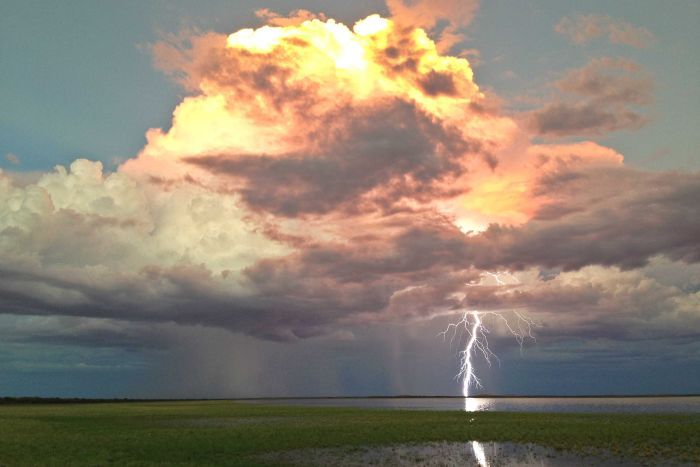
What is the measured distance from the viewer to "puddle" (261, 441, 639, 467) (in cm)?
3644

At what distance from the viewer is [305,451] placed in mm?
43375

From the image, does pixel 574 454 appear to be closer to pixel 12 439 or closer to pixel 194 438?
pixel 194 438

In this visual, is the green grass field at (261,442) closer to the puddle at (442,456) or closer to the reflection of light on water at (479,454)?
the puddle at (442,456)

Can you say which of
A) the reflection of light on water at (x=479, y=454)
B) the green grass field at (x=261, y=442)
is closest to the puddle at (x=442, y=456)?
the reflection of light on water at (x=479, y=454)

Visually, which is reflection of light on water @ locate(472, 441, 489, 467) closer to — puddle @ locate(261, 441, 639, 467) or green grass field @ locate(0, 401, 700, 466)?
puddle @ locate(261, 441, 639, 467)

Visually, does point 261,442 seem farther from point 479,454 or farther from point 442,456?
point 479,454

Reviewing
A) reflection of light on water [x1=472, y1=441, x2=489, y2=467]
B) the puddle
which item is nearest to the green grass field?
the puddle

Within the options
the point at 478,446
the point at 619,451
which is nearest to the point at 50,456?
A: the point at 478,446

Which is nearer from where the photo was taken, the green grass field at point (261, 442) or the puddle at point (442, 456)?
the puddle at point (442, 456)

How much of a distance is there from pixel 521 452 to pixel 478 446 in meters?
5.03

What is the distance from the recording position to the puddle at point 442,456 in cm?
3644

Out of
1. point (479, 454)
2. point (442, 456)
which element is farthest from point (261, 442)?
point (479, 454)

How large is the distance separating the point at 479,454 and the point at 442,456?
2910mm

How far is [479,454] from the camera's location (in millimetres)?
40781
